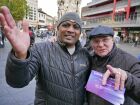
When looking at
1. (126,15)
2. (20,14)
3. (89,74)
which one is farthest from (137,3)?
(89,74)

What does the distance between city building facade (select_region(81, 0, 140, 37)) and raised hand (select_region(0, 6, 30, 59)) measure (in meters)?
52.5

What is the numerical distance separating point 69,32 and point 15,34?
2.85ft

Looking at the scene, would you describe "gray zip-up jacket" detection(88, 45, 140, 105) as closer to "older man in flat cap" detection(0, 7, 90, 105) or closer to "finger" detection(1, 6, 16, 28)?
"older man in flat cap" detection(0, 7, 90, 105)

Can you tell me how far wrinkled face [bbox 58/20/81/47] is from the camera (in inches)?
112

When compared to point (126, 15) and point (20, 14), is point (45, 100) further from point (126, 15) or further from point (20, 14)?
point (126, 15)

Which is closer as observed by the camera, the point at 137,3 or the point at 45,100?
the point at 45,100

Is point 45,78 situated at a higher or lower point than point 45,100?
higher

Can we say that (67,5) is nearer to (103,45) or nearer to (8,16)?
(103,45)

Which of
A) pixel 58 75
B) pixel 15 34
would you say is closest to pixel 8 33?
pixel 15 34

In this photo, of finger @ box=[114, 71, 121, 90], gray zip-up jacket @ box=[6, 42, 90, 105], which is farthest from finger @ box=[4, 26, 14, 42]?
finger @ box=[114, 71, 121, 90]

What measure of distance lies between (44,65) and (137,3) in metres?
56.2

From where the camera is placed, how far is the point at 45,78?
2.73 m

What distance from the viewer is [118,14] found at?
68.5m

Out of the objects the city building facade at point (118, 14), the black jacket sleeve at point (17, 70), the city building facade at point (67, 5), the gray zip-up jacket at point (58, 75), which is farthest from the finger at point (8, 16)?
the city building facade at point (118, 14)
